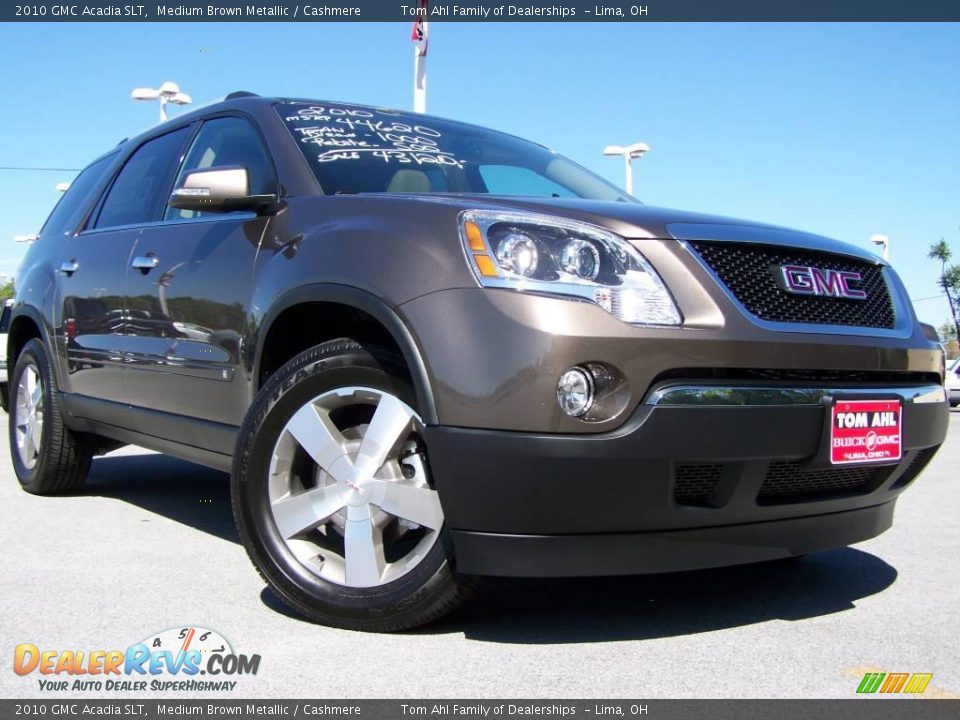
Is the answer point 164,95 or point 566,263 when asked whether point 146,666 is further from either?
point 164,95

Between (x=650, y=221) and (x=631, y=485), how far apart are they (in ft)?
2.41

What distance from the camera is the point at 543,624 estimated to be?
9.50 ft

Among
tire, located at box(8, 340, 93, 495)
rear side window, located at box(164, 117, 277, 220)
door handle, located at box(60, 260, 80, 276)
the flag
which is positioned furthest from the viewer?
the flag

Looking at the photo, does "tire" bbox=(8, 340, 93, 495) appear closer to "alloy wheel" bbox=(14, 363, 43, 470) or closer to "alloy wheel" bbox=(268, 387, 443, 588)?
"alloy wheel" bbox=(14, 363, 43, 470)

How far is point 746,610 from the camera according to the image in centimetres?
310

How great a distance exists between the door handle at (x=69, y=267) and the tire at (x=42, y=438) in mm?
469

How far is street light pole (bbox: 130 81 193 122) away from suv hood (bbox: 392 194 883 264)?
65.9 ft

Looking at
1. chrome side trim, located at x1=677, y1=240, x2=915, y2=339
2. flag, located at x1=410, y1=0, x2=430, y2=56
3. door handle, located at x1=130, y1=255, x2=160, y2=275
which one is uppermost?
flag, located at x1=410, y1=0, x2=430, y2=56

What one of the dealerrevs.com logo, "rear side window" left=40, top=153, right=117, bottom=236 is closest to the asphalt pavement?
the dealerrevs.com logo

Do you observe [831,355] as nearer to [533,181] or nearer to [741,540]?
[741,540]

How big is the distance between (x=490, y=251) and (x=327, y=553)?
1.03 metres

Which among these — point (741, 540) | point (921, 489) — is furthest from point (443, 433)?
point (921, 489)

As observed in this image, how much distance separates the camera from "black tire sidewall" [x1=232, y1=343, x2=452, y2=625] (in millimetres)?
2670

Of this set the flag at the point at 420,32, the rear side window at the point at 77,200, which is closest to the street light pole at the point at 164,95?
the flag at the point at 420,32
